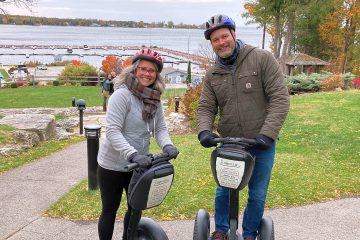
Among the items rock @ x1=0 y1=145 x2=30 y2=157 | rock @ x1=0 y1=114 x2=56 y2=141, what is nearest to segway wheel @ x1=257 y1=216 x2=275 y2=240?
rock @ x1=0 y1=145 x2=30 y2=157

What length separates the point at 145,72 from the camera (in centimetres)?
338

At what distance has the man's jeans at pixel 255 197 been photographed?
3467 mm

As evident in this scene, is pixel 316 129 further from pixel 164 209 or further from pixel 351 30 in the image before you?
pixel 351 30

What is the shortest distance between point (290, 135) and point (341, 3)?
3034 centimetres

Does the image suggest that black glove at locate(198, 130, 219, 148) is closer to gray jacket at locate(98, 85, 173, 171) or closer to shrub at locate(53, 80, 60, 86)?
gray jacket at locate(98, 85, 173, 171)

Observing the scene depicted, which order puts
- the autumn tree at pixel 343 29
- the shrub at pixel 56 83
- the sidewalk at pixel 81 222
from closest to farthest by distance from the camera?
the sidewalk at pixel 81 222 < the autumn tree at pixel 343 29 < the shrub at pixel 56 83

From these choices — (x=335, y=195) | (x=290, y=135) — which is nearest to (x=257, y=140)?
(x=335, y=195)

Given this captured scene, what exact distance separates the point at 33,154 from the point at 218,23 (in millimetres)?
6420

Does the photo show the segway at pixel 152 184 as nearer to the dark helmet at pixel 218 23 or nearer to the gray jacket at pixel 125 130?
the gray jacket at pixel 125 130

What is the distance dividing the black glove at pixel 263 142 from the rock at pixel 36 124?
24.9 ft

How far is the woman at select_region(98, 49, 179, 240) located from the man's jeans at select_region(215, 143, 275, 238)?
2.22 feet

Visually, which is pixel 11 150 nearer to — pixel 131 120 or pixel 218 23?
pixel 131 120

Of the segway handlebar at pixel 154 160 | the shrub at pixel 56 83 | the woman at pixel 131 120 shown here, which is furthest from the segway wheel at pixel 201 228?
the shrub at pixel 56 83

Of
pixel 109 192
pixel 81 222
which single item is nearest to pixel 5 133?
pixel 81 222
